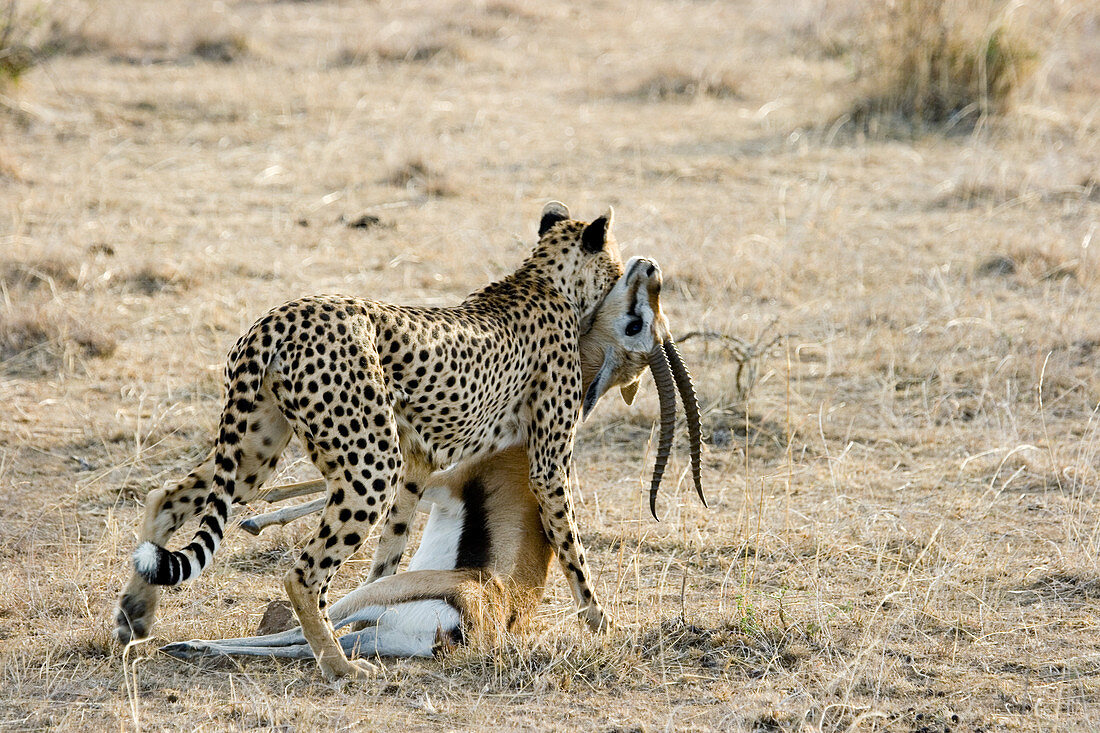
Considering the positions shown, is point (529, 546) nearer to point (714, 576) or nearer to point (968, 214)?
point (714, 576)

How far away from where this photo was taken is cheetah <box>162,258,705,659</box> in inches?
164

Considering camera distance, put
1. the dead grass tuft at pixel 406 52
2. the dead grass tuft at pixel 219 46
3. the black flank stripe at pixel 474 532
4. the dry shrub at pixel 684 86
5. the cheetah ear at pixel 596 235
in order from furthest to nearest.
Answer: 1. the dead grass tuft at pixel 406 52
2. the dead grass tuft at pixel 219 46
3. the dry shrub at pixel 684 86
4. the cheetah ear at pixel 596 235
5. the black flank stripe at pixel 474 532

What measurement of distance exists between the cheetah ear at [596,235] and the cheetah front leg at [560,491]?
605 millimetres

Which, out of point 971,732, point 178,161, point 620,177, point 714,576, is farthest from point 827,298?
point 178,161

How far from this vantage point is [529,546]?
4.70 m

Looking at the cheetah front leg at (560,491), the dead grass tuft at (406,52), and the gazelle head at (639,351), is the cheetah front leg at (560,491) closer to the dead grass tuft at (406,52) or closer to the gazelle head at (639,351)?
the gazelle head at (639,351)

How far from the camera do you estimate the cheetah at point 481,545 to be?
13.7ft

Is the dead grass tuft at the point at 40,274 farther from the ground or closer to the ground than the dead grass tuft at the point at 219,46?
closer to the ground

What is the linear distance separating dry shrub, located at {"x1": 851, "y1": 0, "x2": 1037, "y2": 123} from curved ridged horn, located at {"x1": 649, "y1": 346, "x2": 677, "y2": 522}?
23.4ft

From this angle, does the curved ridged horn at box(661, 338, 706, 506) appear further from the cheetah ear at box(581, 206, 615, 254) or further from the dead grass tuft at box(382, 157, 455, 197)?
the dead grass tuft at box(382, 157, 455, 197)

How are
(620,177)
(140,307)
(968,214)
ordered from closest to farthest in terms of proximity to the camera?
(140,307), (968,214), (620,177)

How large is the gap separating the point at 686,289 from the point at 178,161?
172 inches

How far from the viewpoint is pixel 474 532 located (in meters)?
4.71

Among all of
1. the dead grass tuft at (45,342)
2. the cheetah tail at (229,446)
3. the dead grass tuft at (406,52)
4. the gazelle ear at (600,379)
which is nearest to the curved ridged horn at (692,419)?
Answer: the gazelle ear at (600,379)
